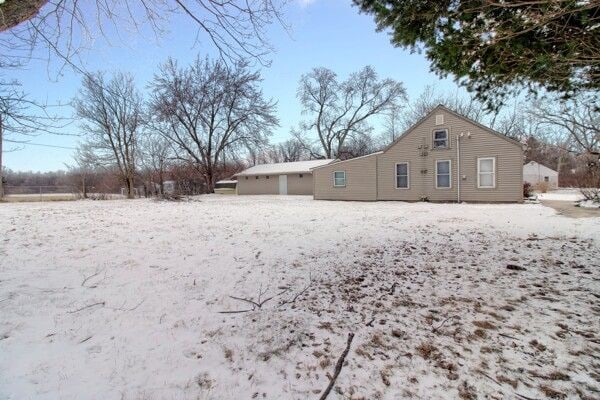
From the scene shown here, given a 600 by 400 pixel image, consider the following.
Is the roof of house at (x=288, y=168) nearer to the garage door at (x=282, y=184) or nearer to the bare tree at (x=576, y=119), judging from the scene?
the garage door at (x=282, y=184)

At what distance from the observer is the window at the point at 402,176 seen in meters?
16.5

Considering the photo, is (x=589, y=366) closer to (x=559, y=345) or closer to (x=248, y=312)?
(x=559, y=345)

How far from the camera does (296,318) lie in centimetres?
327

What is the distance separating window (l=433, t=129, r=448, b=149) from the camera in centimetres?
1534

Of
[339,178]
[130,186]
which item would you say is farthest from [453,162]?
[130,186]

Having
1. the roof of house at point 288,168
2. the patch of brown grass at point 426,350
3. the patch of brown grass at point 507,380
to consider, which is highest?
the roof of house at point 288,168

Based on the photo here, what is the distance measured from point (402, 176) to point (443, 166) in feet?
6.76

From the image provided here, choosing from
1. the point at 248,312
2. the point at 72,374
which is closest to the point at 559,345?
the point at 248,312

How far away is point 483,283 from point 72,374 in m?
4.42

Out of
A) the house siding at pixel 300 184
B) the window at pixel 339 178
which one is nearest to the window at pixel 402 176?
the window at pixel 339 178

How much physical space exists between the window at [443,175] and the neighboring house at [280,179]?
→ 1006cm

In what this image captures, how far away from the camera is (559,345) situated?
270 cm

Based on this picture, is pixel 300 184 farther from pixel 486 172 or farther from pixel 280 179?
pixel 486 172

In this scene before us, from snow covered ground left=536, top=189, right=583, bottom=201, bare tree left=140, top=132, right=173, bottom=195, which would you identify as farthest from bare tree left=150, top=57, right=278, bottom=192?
snow covered ground left=536, top=189, right=583, bottom=201
